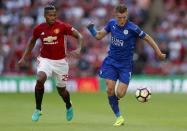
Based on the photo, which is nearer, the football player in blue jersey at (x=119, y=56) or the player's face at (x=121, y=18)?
the player's face at (x=121, y=18)

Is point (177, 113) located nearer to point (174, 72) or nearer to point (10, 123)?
point (10, 123)

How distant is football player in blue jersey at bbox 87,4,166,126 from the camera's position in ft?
44.5

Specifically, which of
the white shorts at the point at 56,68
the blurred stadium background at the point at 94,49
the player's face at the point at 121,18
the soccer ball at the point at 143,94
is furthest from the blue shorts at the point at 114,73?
the blurred stadium background at the point at 94,49

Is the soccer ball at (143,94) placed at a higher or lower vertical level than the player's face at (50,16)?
lower

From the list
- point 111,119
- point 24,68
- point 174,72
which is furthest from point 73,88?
point 111,119

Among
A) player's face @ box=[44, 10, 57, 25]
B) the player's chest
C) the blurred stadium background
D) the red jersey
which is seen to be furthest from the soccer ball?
the blurred stadium background

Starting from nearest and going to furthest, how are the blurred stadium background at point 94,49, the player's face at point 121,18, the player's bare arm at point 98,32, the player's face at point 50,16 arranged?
1. the player's face at point 121,18
2. the player's face at point 50,16
3. the player's bare arm at point 98,32
4. the blurred stadium background at point 94,49

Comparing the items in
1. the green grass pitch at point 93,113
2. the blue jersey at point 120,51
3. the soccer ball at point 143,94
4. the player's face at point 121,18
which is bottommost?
the green grass pitch at point 93,113

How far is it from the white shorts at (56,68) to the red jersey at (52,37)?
0.10m

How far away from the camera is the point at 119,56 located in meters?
13.7

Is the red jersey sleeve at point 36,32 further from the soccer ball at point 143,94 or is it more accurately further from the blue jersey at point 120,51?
the soccer ball at point 143,94

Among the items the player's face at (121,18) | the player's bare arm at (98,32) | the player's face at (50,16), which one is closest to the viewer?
the player's face at (121,18)

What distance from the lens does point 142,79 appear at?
87.8ft

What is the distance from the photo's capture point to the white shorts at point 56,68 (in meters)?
13.6
